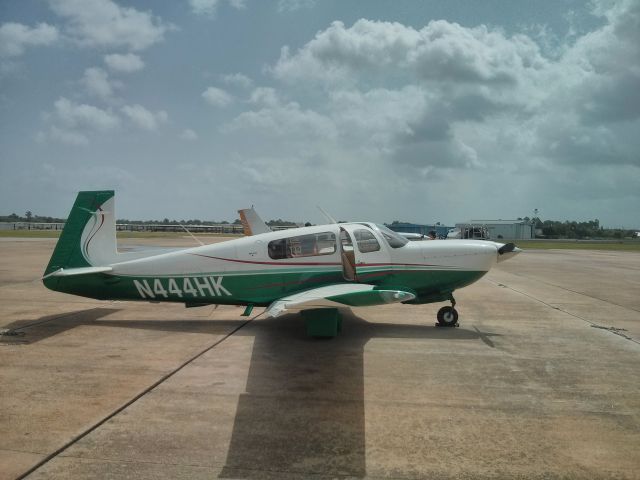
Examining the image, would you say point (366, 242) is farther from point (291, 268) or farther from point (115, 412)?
point (115, 412)

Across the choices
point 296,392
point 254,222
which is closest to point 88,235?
point 296,392

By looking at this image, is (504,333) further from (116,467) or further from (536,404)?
(116,467)

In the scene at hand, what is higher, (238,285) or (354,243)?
(354,243)

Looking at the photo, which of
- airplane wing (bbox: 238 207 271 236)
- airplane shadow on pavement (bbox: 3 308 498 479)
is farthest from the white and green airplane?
airplane wing (bbox: 238 207 271 236)

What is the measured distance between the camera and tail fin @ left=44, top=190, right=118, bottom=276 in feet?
31.1

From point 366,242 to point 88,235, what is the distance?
19.1 feet

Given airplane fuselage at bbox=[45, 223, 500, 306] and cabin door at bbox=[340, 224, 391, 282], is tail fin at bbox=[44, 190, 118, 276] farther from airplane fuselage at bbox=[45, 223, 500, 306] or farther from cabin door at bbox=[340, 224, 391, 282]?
cabin door at bbox=[340, 224, 391, 282]

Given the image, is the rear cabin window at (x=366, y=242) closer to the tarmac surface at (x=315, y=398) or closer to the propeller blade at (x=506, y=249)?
the tarmac surface at (x=315, y=398)

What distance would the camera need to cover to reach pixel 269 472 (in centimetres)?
387

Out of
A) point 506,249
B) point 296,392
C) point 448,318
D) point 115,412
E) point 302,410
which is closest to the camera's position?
point 115,412

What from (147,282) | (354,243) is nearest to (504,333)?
(354,243)

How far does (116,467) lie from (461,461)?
305 cm

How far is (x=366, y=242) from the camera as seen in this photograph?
8.97 meters

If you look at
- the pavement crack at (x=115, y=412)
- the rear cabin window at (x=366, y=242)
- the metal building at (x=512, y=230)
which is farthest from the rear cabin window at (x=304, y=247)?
the metal building at (x=512, y=230)
